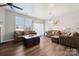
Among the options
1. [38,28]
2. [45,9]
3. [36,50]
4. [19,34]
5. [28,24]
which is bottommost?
[36,50]

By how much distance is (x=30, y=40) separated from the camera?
9.78ft

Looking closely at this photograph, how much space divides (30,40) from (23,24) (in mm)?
564

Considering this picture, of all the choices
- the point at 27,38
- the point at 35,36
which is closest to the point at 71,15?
the point at 35,36

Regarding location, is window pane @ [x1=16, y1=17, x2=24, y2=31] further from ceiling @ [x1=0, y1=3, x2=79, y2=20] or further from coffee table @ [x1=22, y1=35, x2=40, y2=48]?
Answer: coffee table @ [x1=22, y1=35, x2=40, y2=48]

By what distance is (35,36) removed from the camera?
3.04 m

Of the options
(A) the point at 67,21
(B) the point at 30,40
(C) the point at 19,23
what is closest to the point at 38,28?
(B) the point at 30,40

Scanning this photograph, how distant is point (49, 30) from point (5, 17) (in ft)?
4.68

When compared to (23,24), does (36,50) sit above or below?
below

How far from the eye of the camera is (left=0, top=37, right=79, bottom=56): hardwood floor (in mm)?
2730

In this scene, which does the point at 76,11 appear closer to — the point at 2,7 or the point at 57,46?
the point at 57,46

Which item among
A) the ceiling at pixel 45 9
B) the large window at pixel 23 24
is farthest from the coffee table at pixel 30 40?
the ceiling at pixel 45 9

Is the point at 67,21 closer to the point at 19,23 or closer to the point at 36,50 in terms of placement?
the point at 36,50

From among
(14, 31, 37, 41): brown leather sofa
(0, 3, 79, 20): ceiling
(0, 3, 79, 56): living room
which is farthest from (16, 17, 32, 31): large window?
(0, 3, 79, 20): ceiling

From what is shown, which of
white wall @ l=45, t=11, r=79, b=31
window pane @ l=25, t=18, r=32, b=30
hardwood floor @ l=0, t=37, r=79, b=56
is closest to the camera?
hardwood floor @ l=0, t=37, r=79, b=56
